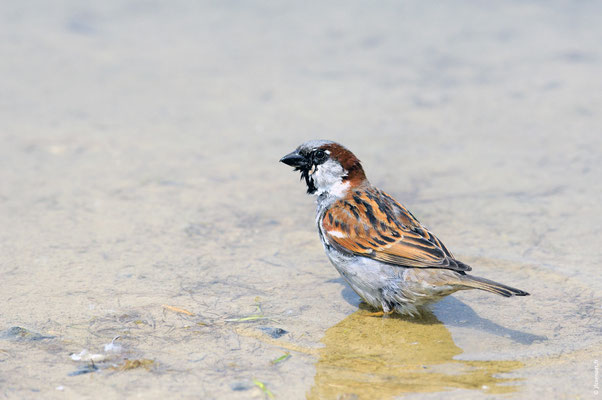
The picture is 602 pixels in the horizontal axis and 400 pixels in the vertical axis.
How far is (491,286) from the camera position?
16.3ft

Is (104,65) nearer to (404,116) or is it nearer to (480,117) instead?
(404,116)

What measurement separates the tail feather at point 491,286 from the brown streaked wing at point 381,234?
3.6 inches

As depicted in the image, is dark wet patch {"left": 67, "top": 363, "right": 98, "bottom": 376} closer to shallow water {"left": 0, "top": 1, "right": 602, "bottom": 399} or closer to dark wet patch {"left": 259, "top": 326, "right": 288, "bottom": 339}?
shallow water {"left": 0, "top": 1, "right": 602, "bottom": 399}

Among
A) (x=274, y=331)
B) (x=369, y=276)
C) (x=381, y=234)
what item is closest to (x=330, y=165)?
(x=381, y=234)

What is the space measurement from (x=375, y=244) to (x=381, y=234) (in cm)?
10

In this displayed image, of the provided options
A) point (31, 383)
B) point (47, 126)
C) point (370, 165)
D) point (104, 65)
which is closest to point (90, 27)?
point (104, 65)

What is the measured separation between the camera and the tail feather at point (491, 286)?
4.83 meters

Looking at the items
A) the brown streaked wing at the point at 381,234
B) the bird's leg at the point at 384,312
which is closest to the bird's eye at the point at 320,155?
the brown streaked wing at the point at 381,234

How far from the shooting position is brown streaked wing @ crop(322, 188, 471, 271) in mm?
5355

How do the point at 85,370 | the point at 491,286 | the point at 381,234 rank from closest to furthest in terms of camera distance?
the point at 85,370 < the point at 491,286 < the point at 381,234

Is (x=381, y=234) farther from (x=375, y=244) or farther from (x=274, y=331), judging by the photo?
(x=274, y=331)

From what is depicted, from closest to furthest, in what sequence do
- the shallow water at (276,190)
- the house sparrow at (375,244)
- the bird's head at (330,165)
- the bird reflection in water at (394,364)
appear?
the bird reflection in water at (394,364)
the shallow water at (276,190)
the house sparrow at (375,244)
the bird's head at (330,165)

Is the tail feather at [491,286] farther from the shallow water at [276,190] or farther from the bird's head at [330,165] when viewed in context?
the bird's head at [330,165]

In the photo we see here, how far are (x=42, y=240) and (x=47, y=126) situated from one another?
285cm
